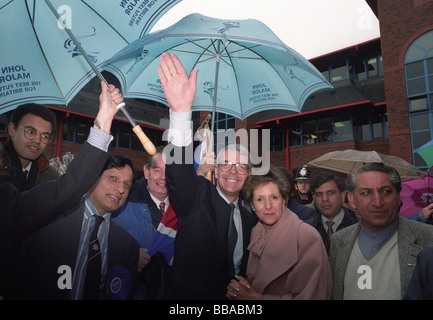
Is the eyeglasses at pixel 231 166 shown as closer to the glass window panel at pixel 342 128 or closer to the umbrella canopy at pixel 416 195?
the umbrella canopy at pixel 416 195

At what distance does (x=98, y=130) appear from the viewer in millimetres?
1739

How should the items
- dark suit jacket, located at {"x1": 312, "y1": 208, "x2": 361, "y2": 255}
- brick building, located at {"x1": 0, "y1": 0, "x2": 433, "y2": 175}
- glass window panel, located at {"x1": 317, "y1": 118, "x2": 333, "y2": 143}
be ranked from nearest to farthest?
dark suit jacket, located at {"x1": 312, "y1": 208, "x2": 361, "y2": 255}, brick building, located at {"x1": 0, "y1": 0, "x2": 433, "y2": 175}, glass window panel, located at {"x1": 317, "y1": 118, "x2": 333, "y2": 143}

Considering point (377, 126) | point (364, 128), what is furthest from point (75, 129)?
point (377, 126)

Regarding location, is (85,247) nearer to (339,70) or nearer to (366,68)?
(339,70)

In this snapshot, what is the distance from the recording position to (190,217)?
2062 millimetres

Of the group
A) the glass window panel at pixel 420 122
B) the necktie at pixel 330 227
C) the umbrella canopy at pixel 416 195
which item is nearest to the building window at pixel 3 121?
the necktie at pixel 330 227

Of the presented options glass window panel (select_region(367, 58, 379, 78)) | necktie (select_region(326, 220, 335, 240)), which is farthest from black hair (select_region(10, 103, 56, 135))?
glass window panel (select_region(367, 58, 379, 78))

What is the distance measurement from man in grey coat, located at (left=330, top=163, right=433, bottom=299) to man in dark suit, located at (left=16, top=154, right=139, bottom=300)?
1.89 m

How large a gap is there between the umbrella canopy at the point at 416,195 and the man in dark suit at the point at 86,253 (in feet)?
16.0

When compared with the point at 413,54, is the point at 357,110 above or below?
below

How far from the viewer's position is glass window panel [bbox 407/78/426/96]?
12.8 metres

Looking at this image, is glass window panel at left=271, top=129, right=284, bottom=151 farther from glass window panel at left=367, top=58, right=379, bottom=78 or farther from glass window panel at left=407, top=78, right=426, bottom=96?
glass window panel at left=407, top=78, right=426, bottom=96

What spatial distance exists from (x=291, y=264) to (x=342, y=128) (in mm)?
15504

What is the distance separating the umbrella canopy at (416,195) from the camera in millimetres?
4652
